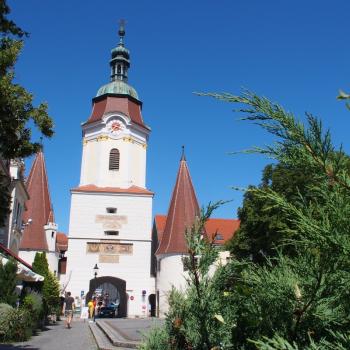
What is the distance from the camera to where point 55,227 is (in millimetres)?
41781

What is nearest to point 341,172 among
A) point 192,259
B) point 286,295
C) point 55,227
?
point 286,295

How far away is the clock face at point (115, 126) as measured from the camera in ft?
141

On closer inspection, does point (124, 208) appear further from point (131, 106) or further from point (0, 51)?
point (0, 51)

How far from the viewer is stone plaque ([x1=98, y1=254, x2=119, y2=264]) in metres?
39.4

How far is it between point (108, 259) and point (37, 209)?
8.39 metres

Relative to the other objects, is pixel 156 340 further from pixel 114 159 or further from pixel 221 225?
pixel 221 225

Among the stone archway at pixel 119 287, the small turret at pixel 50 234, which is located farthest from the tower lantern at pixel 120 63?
the stone archway at pixel 119 287

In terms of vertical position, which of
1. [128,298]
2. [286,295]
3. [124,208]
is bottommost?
[286,295]

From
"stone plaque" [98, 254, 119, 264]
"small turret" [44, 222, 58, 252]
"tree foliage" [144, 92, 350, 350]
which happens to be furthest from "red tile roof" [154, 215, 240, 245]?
"tree foliage" [144, 92, 350, 350]

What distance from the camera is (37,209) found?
4244 centimetres

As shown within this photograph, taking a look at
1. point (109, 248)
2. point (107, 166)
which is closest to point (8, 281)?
point (109, 248)

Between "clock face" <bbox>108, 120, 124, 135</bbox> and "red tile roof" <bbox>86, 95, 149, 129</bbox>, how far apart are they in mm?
1047

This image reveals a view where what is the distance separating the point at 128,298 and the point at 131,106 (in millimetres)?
17815

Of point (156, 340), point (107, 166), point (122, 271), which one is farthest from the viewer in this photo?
point (107, 166)
